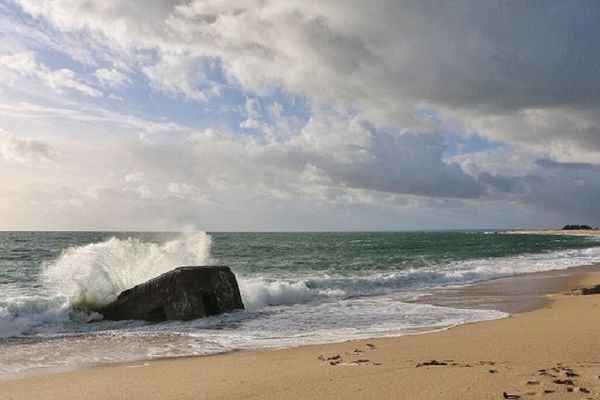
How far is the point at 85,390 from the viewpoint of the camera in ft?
20.6

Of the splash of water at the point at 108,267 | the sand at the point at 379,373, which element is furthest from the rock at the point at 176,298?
the sand at the point at 379,373

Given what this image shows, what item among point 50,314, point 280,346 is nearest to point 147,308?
point 50,314

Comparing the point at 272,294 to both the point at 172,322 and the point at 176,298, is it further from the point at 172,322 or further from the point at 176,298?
the point at 172,322

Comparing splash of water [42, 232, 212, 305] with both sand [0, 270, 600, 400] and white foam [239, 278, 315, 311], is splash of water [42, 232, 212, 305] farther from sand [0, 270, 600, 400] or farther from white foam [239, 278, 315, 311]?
sand [0, 270, 600, 400]

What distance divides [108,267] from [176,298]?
4632 mm

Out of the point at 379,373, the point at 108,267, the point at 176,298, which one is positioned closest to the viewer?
the point at 379,373

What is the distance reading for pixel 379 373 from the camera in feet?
20.1

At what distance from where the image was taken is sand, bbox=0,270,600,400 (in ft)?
17.1

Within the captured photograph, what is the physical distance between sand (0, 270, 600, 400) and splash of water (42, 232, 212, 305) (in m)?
7.88

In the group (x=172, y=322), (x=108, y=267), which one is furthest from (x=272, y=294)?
(x=108, y=267)

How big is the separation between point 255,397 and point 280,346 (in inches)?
165

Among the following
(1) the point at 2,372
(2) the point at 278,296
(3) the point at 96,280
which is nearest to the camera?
(1) the point at 2,372

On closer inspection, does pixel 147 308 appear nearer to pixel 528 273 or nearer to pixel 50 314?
pixel 50 314

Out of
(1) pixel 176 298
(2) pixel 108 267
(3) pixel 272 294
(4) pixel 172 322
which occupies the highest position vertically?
(2) pixel 108 267
